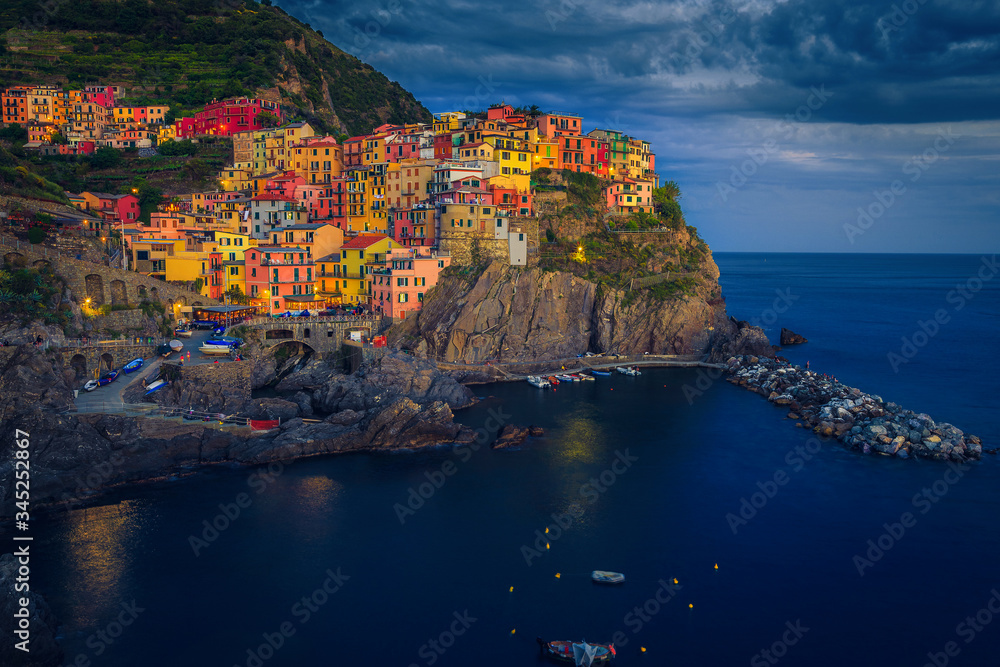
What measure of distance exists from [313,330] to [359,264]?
9.33m

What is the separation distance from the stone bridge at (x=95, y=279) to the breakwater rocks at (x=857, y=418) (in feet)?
152

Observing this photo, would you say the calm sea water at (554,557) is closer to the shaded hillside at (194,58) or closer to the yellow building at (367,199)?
the yellow building at (367,199)

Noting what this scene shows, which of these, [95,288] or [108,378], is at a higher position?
[95,288]

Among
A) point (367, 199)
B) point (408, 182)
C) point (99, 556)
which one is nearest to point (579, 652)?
point (99, 556)

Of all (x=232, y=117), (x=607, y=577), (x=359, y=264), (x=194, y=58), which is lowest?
(x=607, y=577)

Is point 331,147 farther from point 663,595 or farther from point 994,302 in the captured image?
point 994,302

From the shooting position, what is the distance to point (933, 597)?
28.4m

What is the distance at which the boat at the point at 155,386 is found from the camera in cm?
4422

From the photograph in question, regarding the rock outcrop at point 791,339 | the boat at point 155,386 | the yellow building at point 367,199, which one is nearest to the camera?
the boat at point 155,386

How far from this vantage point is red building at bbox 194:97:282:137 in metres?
91.1

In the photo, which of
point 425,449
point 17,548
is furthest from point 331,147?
point 17,548

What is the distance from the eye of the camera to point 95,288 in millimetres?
53125

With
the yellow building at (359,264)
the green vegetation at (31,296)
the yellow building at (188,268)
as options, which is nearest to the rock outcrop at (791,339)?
the yellow building at (359,264)

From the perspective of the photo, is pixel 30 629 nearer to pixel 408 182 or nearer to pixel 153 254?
pixel 153 254
